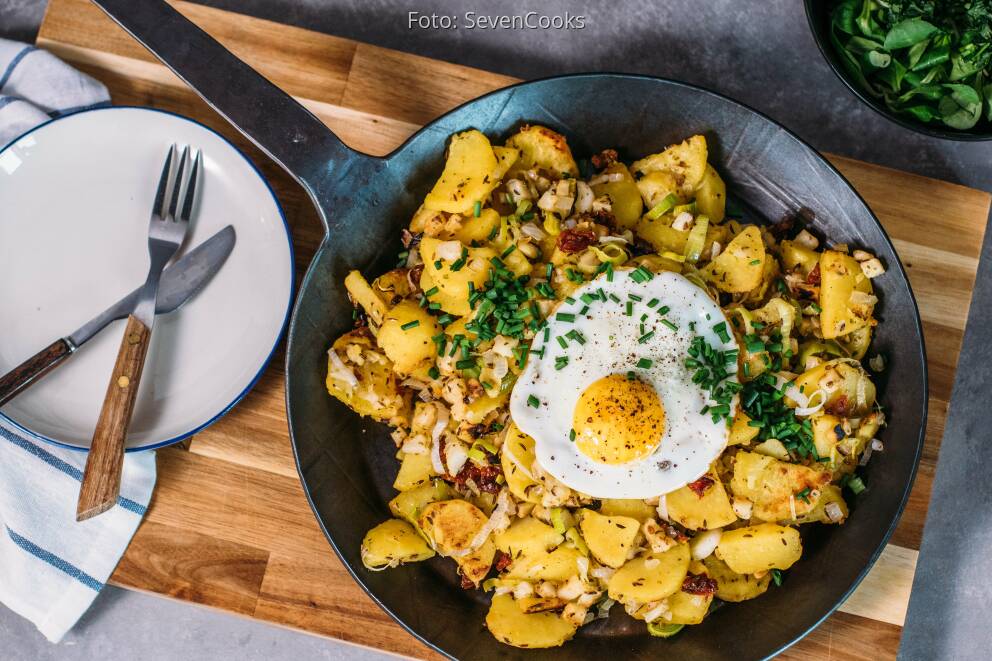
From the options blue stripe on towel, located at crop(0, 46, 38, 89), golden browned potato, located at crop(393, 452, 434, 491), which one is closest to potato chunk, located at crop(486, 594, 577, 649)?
golden browned potato, located at crop(393, 452, 434, 491)

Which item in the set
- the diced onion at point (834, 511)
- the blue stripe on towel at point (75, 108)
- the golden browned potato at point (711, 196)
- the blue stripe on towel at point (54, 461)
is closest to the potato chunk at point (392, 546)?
Answer: the blue stripe on towel at point (54, 461)

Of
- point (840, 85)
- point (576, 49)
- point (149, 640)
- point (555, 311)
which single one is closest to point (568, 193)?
point (555, 311)

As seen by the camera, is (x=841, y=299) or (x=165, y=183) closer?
(x=841, y=299)

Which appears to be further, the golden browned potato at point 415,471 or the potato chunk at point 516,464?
the golden browned potato at point 415,471

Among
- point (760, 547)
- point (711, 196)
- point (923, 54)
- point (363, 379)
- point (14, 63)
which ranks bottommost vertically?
point (760, 547)

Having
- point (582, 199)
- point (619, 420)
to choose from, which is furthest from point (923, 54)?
point (619, 420)

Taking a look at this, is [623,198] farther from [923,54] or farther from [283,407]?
[283,407]

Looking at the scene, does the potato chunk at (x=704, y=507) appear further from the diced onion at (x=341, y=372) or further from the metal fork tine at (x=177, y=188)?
the metal fork tine at (x=177, y=188)
